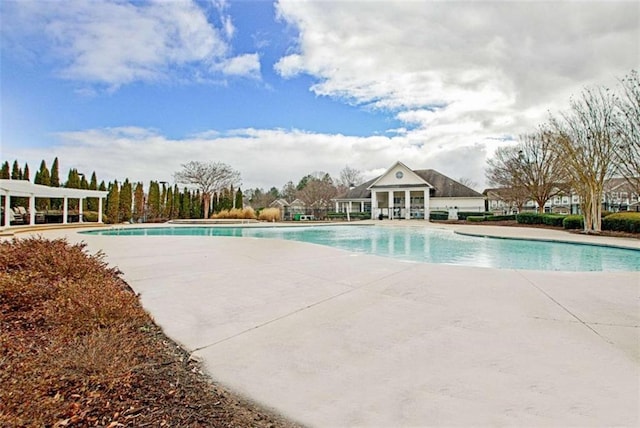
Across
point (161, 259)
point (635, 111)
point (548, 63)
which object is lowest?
point (161, 259)

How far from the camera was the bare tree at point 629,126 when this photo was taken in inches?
546

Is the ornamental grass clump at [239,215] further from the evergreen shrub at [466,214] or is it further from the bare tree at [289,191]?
the bare tree at [289,191]

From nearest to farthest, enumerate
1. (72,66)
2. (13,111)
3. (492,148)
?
1. (13,111)
2. (72,66)
3. (492,148)

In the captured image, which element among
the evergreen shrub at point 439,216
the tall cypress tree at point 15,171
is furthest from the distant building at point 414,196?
the tall cypress tree at point 15,171

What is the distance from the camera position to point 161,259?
7.96 meters

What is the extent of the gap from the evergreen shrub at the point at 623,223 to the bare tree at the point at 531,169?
310 inches

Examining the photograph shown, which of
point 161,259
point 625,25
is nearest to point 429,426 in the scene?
point 161,259

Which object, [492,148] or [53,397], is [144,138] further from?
[492,148]

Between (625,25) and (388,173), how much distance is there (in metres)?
26.6

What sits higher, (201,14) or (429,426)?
(201,14)

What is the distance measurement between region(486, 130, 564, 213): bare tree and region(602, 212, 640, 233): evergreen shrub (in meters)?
7.87

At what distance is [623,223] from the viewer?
15086 mm

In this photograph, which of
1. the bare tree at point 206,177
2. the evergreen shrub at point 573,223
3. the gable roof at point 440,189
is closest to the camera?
the evergreen shrub at point 573,223

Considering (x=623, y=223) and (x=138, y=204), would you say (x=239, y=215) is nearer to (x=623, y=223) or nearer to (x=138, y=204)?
(x=138, y=204)
